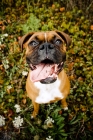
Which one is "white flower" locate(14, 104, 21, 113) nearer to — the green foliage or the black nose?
the black nose

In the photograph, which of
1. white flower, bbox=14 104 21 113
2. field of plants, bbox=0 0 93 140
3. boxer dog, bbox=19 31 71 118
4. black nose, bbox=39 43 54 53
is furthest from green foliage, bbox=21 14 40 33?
black nose, bbox=39 43 54 53

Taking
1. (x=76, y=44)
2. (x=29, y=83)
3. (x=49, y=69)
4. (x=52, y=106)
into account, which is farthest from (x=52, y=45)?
(x=76, y=44)

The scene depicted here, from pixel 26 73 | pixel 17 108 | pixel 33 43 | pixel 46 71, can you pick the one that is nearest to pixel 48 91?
pixel 46 71

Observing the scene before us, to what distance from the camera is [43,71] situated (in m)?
3.31

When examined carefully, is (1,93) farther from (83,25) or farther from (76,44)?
(83,25)

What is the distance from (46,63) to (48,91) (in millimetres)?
398

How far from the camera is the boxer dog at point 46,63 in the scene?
9.98 ft

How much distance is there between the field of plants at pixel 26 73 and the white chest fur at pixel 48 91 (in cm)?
28

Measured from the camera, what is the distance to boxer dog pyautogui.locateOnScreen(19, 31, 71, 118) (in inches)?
120

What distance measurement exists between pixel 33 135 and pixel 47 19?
2.39 meters

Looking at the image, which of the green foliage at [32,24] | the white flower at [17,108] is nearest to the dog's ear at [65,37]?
the white flower at [17,108]

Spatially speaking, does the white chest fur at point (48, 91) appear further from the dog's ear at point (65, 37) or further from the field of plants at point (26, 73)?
the dog's ear at point (65, 37)

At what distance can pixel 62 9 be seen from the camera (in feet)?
16.8

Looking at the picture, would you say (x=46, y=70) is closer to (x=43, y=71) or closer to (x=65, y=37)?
(x=43, y=71)
